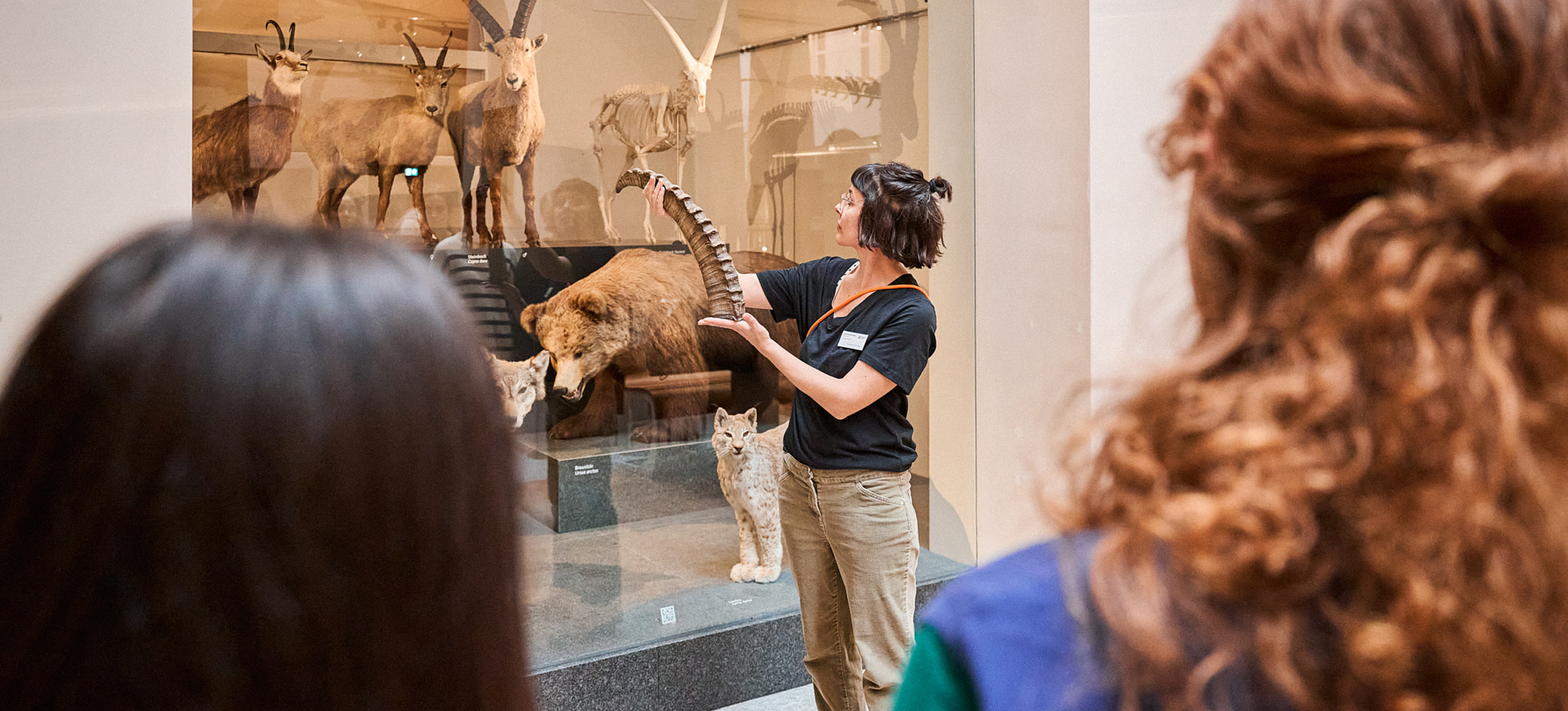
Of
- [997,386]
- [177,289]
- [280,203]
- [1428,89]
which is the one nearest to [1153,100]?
[997,386]

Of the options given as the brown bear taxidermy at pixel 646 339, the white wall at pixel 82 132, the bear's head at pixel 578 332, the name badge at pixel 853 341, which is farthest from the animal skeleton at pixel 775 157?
the white wall at pixel 82 132

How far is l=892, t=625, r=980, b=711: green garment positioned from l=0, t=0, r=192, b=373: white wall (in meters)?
2.47

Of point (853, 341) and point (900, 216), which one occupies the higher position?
point (900, 216)

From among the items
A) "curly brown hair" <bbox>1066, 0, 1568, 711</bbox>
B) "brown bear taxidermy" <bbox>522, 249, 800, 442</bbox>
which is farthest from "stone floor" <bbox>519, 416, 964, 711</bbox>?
"curly brown hair" <bbox>1066, 0, 1568, 711</bbox>

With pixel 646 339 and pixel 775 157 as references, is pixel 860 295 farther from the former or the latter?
pixel 775 157

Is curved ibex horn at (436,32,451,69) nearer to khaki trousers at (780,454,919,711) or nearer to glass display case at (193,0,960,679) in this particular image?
glass display case at (193,0,960,679)

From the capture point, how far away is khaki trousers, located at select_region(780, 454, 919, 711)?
2.67 m

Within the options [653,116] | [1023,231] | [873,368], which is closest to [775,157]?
[653,116]

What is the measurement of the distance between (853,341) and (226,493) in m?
2.25

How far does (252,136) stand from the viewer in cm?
295

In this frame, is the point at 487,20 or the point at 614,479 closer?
the point at 487,20

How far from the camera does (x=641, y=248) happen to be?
3.60 metres

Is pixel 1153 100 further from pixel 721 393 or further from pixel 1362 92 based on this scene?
pixel 1362 92

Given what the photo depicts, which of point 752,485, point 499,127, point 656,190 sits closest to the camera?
point 656,190
